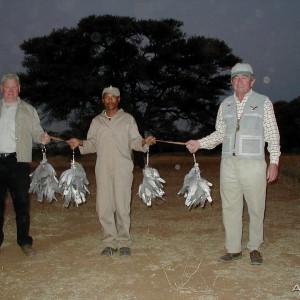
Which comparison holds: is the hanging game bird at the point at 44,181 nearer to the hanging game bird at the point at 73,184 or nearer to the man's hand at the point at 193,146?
the hanging game bird at the point at 73,184

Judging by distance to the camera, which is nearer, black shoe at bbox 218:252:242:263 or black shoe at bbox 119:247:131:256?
black shoe at bbox 218:252:242:263

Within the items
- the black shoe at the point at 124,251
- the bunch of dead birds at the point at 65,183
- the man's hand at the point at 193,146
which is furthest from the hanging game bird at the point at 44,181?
the man's hand at the point at 193,146

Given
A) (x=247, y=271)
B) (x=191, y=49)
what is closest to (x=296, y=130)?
(x=191, y=49)

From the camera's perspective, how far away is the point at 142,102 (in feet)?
73.7

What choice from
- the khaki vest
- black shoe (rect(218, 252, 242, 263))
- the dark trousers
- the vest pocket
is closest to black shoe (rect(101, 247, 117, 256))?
the dark trousers

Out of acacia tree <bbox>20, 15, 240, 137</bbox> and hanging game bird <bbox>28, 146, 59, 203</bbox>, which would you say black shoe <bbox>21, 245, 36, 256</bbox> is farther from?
acacia tree <bbox>20, 15, 240, 137</bbox>

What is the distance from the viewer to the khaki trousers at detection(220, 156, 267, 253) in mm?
5957

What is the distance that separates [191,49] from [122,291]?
1816 centimetres

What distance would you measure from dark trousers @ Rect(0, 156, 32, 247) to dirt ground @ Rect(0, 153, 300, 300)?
1.15 ft

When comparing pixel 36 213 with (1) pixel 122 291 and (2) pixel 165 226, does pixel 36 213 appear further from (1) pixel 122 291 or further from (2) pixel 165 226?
(1) pixel 122 291

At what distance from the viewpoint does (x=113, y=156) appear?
637 cm

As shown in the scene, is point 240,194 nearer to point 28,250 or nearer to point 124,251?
point 124,251

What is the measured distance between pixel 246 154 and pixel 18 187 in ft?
9.22

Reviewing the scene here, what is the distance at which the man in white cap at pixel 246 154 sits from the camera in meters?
5.89
